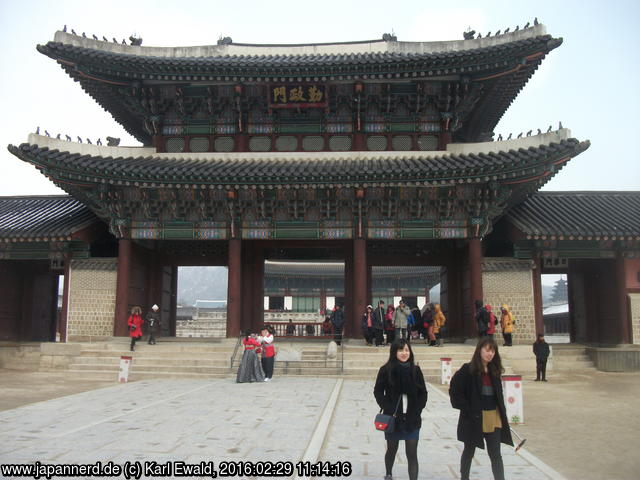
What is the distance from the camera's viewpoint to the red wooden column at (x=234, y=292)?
67.9 feet

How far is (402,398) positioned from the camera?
6.26 m

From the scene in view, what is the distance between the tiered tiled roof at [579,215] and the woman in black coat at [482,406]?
1479 cm

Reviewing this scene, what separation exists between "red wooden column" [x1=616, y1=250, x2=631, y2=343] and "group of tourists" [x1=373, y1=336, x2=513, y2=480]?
17.2 metres

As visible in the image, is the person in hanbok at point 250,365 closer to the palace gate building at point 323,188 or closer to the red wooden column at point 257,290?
the palace gate building at point 323,188

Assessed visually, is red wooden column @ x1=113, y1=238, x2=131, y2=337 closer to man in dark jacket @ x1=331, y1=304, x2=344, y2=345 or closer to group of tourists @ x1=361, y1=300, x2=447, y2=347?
man in dark jacket @ x1=331, y1=304, x2=344, y2=345

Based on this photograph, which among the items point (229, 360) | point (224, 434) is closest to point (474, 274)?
point (229, 360)

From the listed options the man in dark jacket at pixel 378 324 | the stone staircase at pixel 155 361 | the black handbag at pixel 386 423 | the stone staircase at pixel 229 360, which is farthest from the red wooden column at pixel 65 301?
the black handbag at pixel 386 423

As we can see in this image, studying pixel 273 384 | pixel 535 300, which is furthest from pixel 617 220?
pixel 273 384

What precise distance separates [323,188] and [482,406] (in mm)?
15091

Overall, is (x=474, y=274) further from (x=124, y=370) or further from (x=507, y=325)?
(x=124, y=370)

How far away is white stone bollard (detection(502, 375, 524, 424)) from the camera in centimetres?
1032

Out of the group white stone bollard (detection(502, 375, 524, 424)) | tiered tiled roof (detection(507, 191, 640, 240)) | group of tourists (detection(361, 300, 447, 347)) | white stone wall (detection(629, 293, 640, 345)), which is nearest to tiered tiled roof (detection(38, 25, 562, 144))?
tiered tiled roof (detection(507, 191, 640, 240))

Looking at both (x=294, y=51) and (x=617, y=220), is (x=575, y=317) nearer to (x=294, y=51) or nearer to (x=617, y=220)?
(x=617, y=220)

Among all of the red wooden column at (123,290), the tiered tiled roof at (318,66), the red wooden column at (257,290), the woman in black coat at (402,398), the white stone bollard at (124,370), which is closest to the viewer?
Result: the woman in black coat at (402,398)
